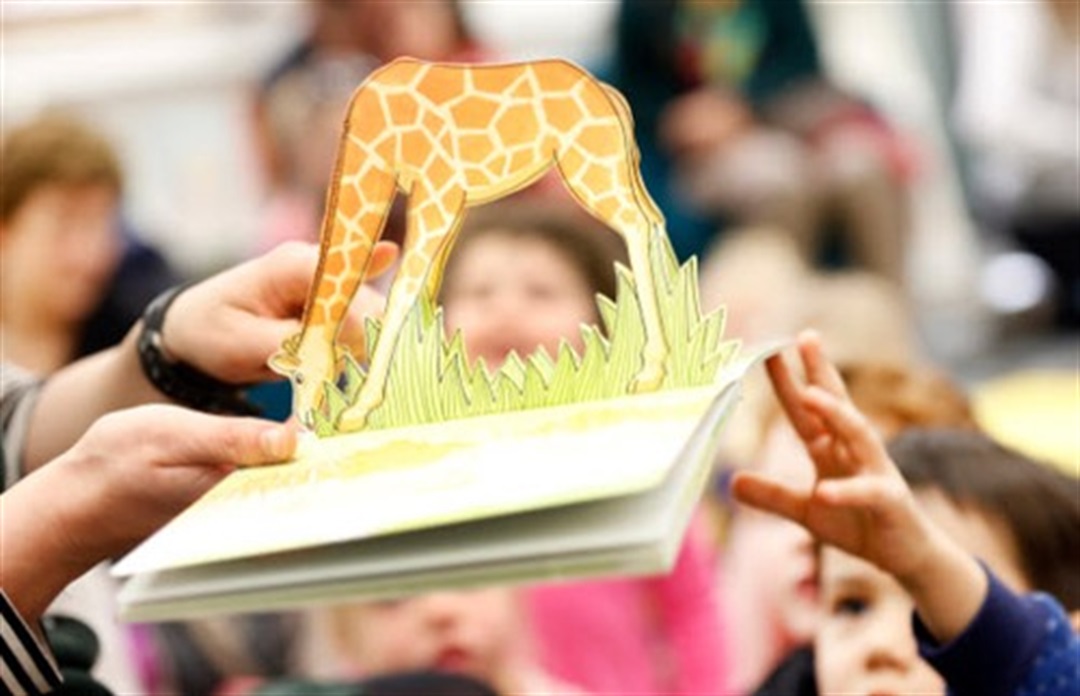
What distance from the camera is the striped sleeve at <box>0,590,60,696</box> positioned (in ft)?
1.95

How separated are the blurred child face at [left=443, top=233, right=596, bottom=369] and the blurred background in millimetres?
876

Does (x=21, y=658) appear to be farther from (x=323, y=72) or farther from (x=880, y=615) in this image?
(x=323, y=72)

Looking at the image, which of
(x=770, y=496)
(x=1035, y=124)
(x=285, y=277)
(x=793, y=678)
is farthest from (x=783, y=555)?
(x=1035, y=124)

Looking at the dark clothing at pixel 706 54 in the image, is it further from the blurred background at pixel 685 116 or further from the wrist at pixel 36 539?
the wrist at pixel 36 539

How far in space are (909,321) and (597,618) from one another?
126cm

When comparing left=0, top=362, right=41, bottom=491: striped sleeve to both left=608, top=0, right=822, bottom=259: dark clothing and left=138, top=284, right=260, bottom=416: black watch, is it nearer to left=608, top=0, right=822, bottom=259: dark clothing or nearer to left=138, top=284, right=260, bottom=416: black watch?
left=138, top=284, right=260, bottom=416: black watch

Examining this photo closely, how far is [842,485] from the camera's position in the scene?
26.6 inches

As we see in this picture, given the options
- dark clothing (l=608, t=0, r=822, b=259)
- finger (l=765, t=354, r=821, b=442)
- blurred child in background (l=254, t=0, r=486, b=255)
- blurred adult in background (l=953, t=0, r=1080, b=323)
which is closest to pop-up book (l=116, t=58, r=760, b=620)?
finger (l=765, t=354, r=821, b=442)

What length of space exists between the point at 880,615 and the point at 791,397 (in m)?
0.14

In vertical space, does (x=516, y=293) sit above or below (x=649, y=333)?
below

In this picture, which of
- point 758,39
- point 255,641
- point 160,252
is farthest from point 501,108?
point 758,39

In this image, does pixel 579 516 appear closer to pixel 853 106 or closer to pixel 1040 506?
pixel 1040 506

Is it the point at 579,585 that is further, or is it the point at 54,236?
the point at 54,236

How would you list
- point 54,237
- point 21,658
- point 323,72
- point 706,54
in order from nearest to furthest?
point 21,658 < point 54,237 < point 323,72 < point 706,54
